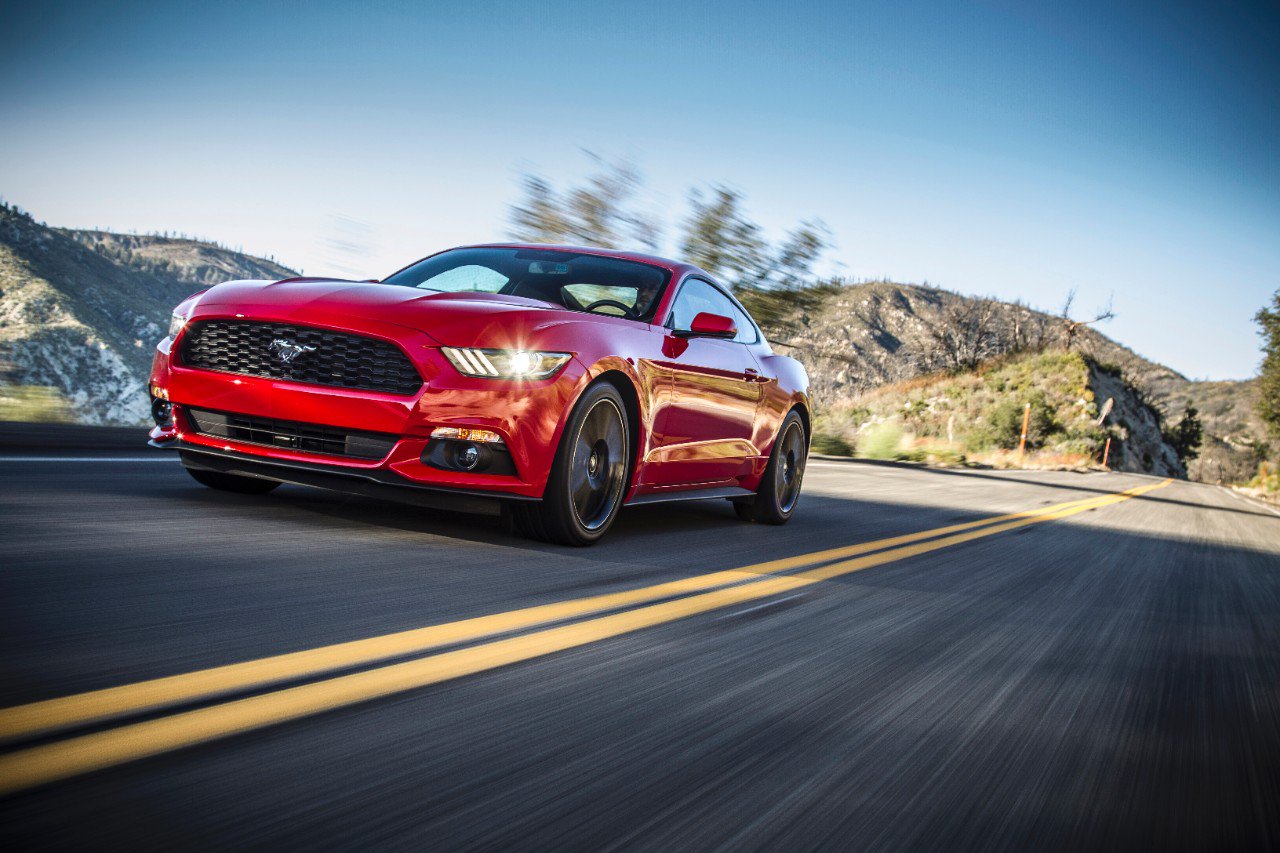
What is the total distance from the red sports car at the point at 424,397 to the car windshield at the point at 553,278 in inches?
8.0

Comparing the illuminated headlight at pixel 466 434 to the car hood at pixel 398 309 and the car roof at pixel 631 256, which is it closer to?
the car hood at pixel 398 309

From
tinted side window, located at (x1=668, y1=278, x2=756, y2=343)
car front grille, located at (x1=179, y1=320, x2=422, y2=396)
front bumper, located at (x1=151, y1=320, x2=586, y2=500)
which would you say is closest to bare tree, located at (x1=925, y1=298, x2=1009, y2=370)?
tinted side window, located at (x1=668, y1=278, x2=756, y2=343)

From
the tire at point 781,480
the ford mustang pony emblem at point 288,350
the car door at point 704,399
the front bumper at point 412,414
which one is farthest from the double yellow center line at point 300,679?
the tire at point 781,480

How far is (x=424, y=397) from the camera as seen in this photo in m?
→ 4.31

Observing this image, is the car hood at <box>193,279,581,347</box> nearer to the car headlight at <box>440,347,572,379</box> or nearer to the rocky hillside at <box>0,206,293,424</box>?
the car headlight at <box>440,347,572,379</box>

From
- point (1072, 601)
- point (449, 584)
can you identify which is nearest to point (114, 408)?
point (449, 584)

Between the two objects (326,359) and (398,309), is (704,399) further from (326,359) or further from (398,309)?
(326,359)

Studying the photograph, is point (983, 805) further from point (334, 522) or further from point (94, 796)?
point (334, 522)

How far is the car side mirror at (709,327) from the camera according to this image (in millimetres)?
5595

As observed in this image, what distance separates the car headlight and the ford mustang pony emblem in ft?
1.88

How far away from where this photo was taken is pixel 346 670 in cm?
257

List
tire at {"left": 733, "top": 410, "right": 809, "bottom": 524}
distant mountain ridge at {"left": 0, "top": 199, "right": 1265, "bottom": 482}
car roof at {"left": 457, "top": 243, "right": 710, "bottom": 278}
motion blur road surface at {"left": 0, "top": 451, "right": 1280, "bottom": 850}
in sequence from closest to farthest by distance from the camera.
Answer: motion blur road surface at {"left": 0, "top": 451, "right": 1280, "bottom": 850}
car roof at {"left": 457, "top": 243, "right": 710, "bottom": 278}
tire at {"left": 733, "top": 410, "right": 809, "bottom": 524}
distant mountain ridge at {"left": 0, "top": 199, "right": 1265, "bottom": 482}

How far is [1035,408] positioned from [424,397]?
49.9 m

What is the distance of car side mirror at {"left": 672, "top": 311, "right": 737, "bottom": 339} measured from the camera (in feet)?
18.4
